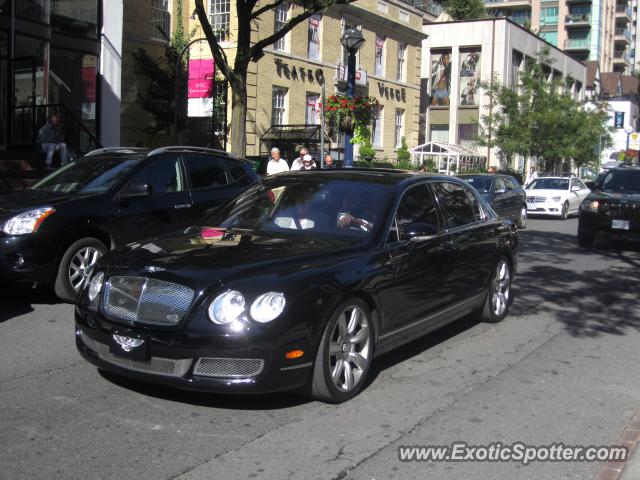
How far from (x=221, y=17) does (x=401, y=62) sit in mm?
11994

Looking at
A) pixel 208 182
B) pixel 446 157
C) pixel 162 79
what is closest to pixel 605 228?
pixel 208 182

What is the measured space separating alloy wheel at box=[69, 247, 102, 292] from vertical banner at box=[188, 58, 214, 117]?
736 inches

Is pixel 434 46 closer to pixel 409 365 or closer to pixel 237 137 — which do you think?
pixel 237 137

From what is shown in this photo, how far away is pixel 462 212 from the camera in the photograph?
285 inches

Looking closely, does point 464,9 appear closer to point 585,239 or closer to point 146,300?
point 585,239

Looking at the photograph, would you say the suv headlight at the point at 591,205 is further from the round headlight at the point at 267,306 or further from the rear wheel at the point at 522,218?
the round headlight at the point at 267,306

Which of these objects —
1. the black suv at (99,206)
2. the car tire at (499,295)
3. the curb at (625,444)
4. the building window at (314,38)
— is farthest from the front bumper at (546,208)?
the curb at (625,444)

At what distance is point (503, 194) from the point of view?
1975 cm

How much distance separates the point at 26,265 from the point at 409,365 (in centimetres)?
419

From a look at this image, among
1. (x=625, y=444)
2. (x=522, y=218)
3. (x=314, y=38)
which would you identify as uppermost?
(x=314, y=38)

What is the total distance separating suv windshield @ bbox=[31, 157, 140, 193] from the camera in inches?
344

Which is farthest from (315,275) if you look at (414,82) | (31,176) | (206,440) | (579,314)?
(414,82)

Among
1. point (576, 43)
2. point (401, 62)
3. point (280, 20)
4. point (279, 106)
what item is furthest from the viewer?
point (576, 43)

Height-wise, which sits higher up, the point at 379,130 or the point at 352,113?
the point at 379,130
